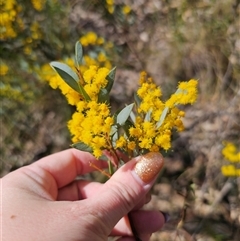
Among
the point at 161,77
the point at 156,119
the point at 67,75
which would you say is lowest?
the point at 161,77

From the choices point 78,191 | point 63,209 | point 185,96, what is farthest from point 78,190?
point 185,96

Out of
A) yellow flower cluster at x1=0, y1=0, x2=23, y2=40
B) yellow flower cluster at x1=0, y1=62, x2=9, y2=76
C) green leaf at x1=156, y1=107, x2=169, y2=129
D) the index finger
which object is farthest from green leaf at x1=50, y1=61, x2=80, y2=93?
yellow flower cluster at x1=0, y1=62, x2=9, y2=76

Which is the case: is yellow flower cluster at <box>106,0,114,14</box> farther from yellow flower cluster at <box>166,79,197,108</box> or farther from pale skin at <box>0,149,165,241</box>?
yellow flower cluster at <box>166,79,197,108</box>

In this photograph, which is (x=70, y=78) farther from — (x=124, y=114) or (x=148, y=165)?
(x=148, y=165)

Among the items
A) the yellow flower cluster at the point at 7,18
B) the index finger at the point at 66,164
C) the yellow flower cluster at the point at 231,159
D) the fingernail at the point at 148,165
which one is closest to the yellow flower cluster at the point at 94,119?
the fingernail at the point at 148,165

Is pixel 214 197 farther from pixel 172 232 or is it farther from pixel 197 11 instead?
pixel 197 11

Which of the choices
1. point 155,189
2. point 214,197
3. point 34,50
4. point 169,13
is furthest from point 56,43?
point 214,197
